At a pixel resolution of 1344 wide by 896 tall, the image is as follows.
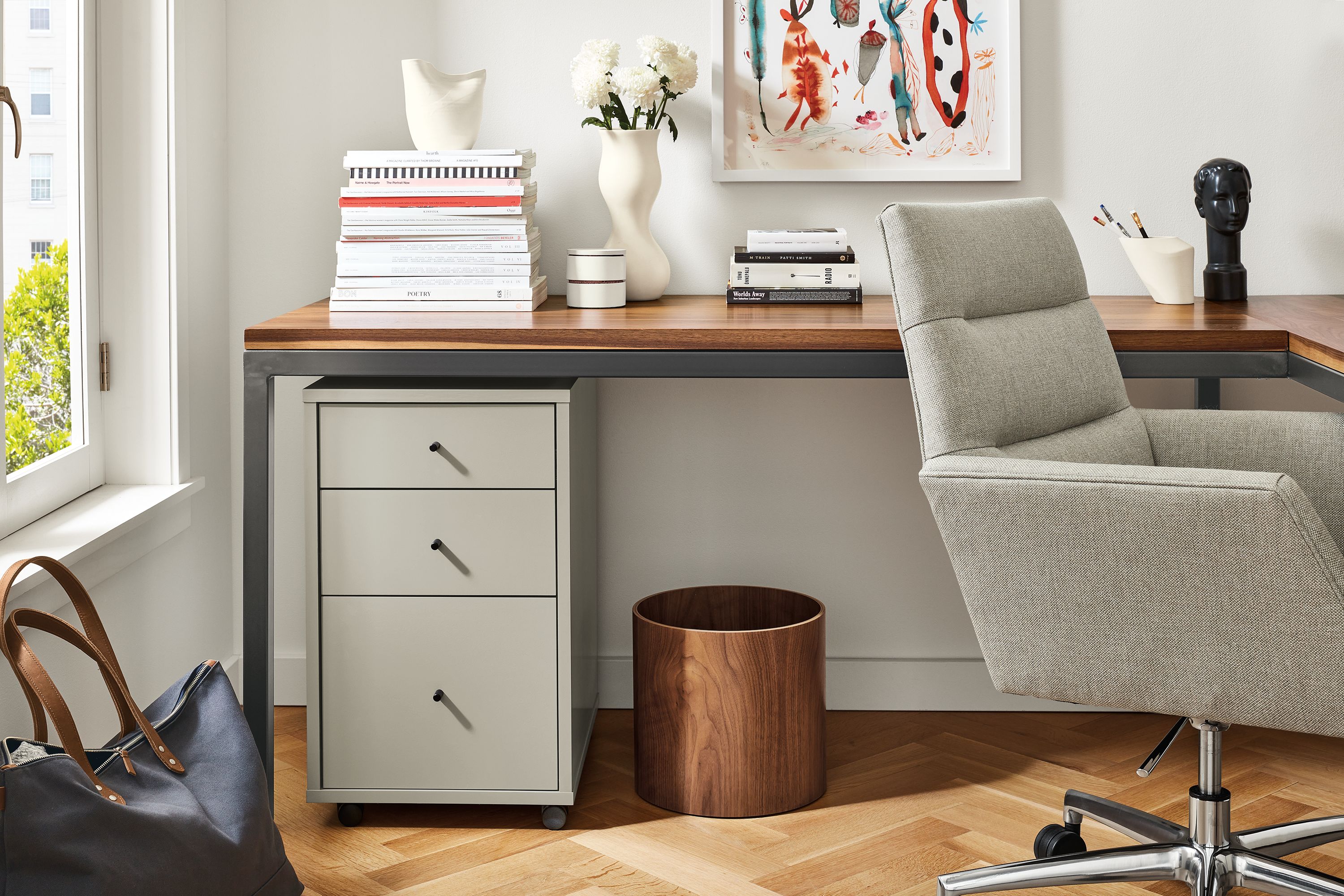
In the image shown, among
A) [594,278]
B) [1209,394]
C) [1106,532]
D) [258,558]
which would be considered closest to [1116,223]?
[1209,394]

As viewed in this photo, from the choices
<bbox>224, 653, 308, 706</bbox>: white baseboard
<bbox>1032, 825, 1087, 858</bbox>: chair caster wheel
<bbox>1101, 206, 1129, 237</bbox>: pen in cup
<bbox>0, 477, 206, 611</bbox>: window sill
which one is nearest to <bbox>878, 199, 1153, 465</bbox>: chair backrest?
<bbox>1101, 206, 1129, 237</bbox>: pen in cup

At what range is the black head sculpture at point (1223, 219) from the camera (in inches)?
84.8

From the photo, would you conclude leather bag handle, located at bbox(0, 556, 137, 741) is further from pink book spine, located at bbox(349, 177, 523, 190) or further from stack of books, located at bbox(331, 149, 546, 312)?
pink book spine, located at bbox(349, 177, 523, 190)

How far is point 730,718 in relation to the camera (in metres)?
1.98

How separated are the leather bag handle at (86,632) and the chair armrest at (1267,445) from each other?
4.66 ft

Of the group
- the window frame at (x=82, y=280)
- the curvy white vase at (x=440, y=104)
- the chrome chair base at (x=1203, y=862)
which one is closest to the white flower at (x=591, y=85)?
the curvy white vase at (x=440, y=104)

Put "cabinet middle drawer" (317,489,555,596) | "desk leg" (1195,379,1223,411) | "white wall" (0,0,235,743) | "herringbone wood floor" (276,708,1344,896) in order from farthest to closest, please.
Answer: "desk leg" (1195,379,1223,411) < "white wall" (0,0,235,743) < "cabinet middle drawer" (317,489,555,596) < "herringbone wood floor" (276,708,1344,896)

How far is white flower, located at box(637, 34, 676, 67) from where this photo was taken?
7.09ft

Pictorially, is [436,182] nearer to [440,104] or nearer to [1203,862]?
[440,104]

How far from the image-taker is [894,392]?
96.7 inches

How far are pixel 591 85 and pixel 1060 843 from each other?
1.42m

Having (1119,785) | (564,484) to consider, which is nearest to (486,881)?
(564,484)

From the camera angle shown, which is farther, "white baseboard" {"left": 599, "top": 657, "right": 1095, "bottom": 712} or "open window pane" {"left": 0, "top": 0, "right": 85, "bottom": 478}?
"white baseboard" {"left": 599, "top": 657, "right": 1095, "bottom": 712}

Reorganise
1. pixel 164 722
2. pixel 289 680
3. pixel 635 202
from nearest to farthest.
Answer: pixel 164 722 → pixel 635 202 → pixel 289 680
